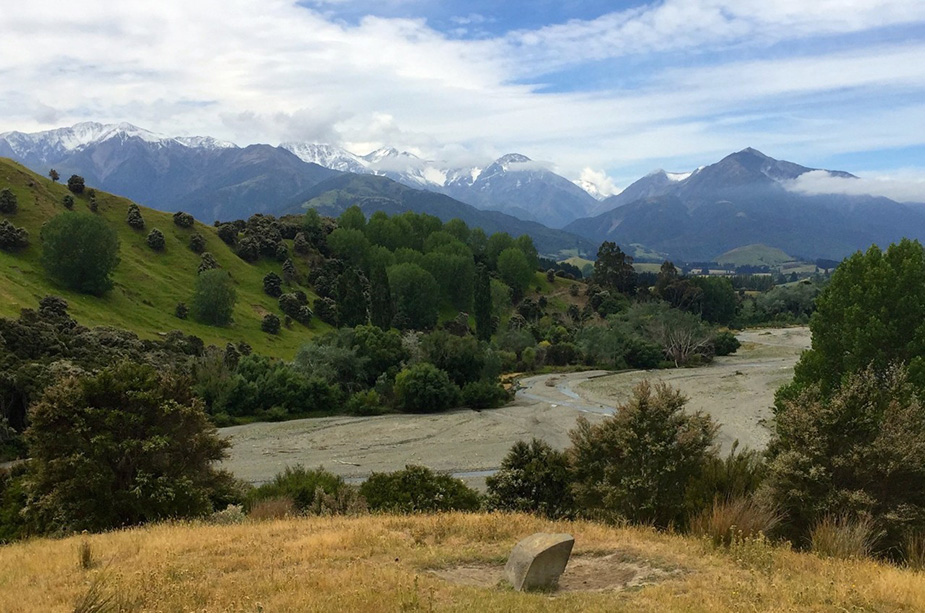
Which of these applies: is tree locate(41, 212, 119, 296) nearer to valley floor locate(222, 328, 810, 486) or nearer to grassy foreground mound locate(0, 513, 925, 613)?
valley floor locate(222, 328, 810, 486)

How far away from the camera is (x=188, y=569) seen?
10750mm

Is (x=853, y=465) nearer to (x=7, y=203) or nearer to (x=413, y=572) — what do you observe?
(x=413, y=572)

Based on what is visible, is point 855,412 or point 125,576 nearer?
point 125,576

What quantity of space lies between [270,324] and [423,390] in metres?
30.0

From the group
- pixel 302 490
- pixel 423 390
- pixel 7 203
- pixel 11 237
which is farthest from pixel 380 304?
pixel 302 490

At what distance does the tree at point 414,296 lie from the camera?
100 m

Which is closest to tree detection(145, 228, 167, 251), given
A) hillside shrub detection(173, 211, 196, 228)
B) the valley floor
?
hillside shrub detection(173, 211, 196, 228)

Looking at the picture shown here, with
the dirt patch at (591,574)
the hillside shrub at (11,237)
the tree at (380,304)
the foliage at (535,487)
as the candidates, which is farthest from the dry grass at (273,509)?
the hillside shrub at (11,237)

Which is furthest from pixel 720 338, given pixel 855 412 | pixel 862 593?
pixel 862 593

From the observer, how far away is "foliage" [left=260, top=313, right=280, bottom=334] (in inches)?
3258

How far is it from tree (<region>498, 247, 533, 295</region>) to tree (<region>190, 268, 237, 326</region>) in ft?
203

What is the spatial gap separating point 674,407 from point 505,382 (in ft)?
205

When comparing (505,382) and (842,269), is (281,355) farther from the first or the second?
(842,269)

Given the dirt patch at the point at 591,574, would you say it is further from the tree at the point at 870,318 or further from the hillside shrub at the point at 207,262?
the hillside shrub at the point at 207,262
